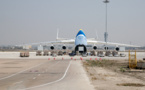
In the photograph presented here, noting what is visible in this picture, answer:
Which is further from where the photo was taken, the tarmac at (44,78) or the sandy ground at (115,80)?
the tarmac at (44,78)

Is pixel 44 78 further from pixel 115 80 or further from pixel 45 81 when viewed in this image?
pixel 115 80

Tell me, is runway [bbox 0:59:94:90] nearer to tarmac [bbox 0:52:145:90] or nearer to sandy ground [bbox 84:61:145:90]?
tarmac [bbox 0:52:145:90]

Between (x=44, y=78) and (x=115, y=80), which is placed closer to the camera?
(x=115, y=80)

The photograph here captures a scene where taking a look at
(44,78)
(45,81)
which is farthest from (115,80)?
(44,78)

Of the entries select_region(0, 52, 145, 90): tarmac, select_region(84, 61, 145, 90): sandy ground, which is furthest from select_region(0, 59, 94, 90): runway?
select_region(84, 61, 145, 90): sandy ground

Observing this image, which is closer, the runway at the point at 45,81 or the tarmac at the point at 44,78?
the runway at the point at 45,81

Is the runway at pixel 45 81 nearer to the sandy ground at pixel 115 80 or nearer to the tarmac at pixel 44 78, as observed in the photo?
the tarmac at pixel 44 78

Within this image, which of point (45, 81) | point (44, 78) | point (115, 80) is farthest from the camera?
point (44, 78)

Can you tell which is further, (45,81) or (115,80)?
(115,80)

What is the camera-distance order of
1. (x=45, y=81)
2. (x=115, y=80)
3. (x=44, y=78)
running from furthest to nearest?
(x=44, y=78) < (x=115, y=80) < (x=45, y=81)

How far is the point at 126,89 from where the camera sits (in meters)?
14.1

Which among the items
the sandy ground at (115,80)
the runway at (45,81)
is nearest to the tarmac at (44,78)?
the runway at (45,81)

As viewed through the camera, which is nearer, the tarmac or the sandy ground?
the sandy ground

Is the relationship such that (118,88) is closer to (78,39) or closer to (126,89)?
(126,89)
